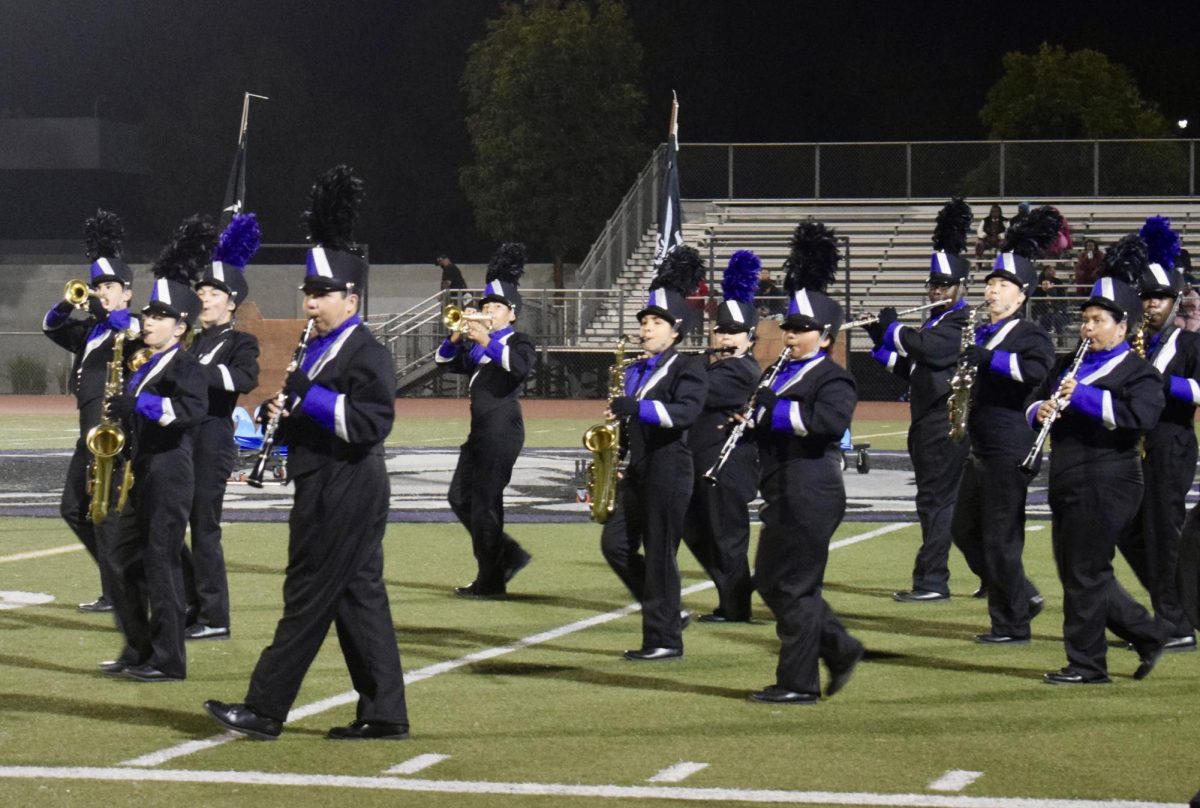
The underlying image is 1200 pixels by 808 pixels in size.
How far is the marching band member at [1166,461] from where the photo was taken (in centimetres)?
955

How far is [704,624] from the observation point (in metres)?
10.4

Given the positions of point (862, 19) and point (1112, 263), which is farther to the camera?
point (862, 19)

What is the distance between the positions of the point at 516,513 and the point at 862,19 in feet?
153

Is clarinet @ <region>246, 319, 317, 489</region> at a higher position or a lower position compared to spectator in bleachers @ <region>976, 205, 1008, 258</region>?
lower

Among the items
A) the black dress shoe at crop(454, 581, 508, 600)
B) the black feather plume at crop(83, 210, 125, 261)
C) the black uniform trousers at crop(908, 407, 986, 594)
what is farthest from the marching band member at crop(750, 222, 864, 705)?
the black feather plume at crop(83, 210, 125, 261)

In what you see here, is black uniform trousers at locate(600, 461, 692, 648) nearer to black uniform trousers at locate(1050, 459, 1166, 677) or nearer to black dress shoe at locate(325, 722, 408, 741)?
black uniform trousers at locate(1050, 459, 1166, 677)

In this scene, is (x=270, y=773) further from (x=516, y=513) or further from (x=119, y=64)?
(x=119, y=64)

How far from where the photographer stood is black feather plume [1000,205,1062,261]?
10.0m

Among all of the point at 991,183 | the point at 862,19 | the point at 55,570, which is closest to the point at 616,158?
the point at 991,183

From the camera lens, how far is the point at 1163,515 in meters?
9.61

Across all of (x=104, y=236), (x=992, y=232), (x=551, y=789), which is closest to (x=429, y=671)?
(x=551, y=789)

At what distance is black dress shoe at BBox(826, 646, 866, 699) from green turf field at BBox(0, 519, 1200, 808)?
6 cm

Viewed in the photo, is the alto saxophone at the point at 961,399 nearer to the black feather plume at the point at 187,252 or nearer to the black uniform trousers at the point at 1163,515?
the black uniform trousers at the point at 1163,515

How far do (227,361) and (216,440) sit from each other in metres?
0.40
